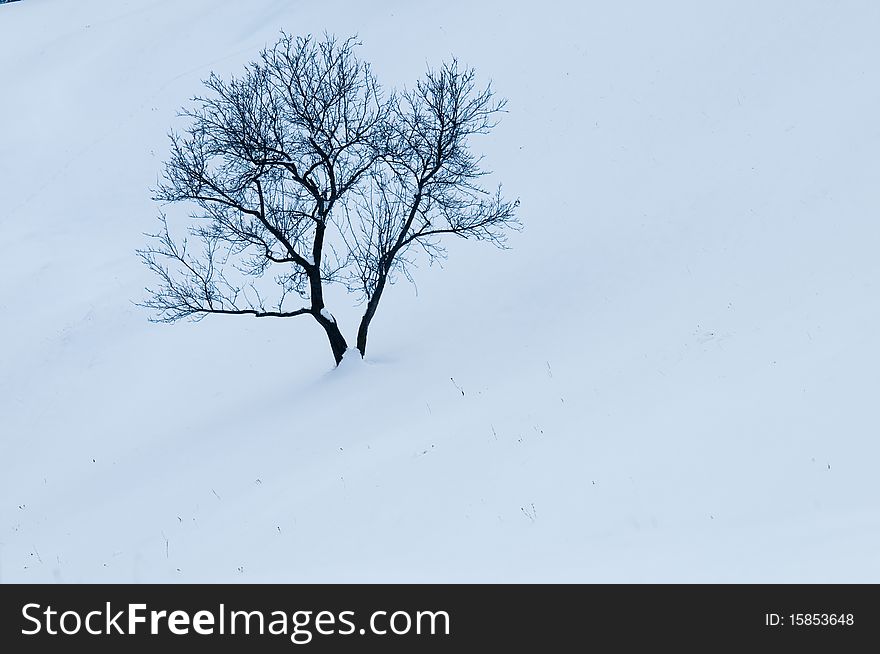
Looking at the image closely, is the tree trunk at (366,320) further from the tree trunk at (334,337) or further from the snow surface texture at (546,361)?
the snow surface texture at (546,361)

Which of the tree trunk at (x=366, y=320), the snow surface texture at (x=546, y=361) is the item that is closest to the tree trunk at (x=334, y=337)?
the tree trunk at (x=366, y=320)

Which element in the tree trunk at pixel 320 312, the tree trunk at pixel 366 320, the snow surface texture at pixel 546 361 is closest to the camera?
the snow surface texture at pixel 546 361

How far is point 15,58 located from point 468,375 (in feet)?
160

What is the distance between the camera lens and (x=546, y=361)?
16.4 meters

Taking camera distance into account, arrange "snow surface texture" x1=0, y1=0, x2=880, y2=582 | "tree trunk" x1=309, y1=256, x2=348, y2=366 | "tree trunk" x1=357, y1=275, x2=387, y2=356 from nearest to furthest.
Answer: "snow surface texture" x1=0, y1=0, x2=880, y2=582, "tree trunk" x1=309, y1=256, x2=348, y2=366, "tree trunk" x1=357, y1=275, x2=387, y2=356

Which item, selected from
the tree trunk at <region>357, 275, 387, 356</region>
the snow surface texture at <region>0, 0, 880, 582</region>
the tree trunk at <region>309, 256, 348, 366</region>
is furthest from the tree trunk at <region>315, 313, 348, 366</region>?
the snow surface texture at <region>0, 0, 880, 582</region>

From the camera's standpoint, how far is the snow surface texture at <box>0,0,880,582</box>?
9367mm

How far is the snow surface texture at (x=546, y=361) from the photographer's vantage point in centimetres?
937

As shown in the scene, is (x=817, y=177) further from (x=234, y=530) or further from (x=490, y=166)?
(x=234, y=530)

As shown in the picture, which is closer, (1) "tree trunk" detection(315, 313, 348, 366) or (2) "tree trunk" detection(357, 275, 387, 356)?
(1) "tree trunk" detection(315, 313, 348, 366)

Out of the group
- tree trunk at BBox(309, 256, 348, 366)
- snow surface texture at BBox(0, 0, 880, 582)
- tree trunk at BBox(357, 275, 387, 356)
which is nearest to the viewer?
snow surface texture at BBox(0, 0, 880, 582)

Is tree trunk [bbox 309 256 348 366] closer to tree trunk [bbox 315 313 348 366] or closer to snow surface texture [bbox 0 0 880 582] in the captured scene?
tree trunk [bbox 315 313 348 366]

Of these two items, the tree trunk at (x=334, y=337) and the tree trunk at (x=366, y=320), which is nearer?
the tree trunk at (x=334, y=337)

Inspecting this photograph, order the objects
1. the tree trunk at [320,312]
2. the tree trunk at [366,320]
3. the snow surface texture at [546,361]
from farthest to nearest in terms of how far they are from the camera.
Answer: the tree trunk at [366,320] → the tree trunk at [320,312] → the snow surface texture at [546,361]
